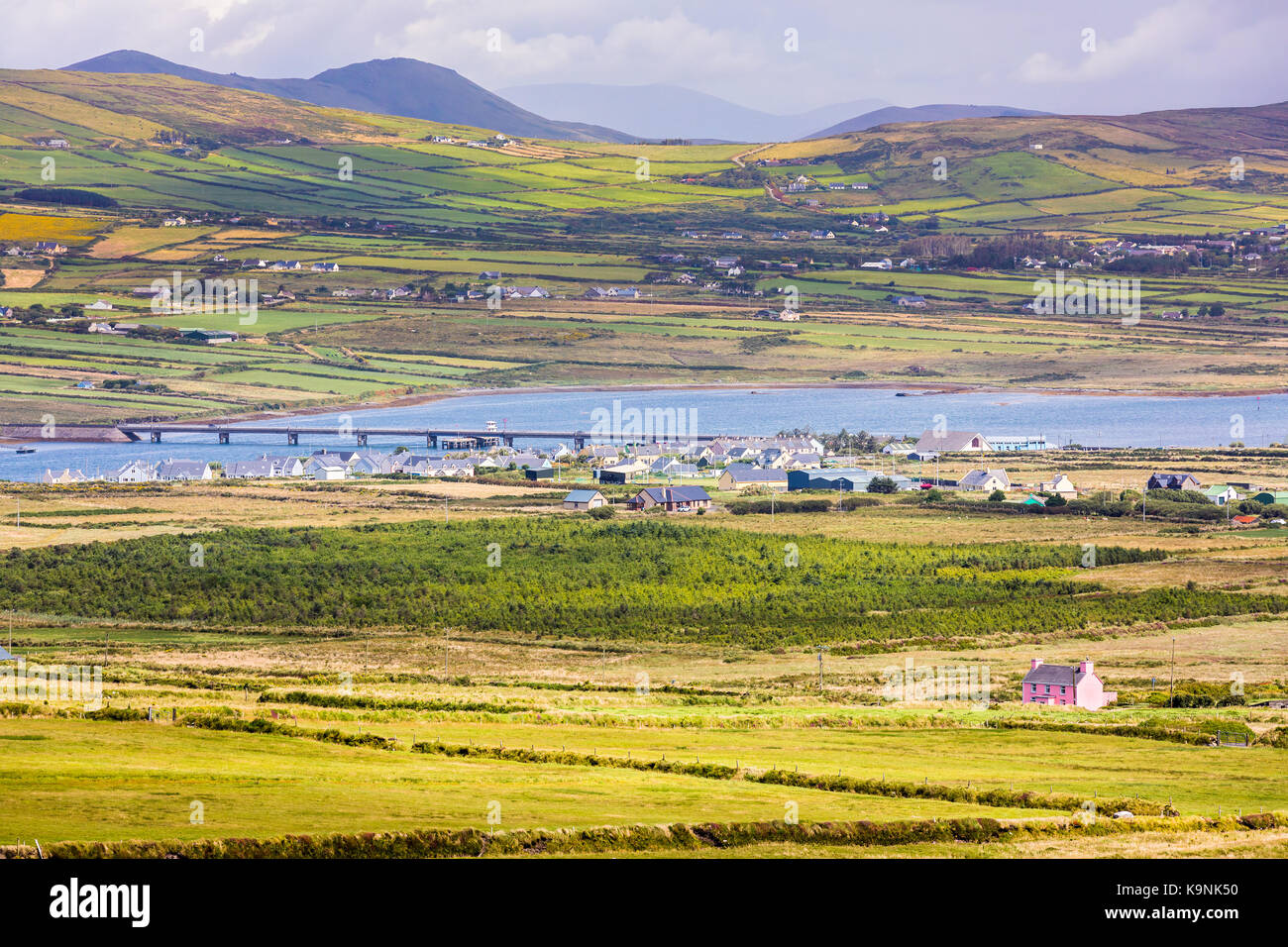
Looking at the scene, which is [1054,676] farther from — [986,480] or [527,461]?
[527,461]

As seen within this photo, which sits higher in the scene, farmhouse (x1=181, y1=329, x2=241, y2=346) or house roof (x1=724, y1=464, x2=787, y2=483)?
farmhouse (x1=181, y1=329, x2=241, y2=346)

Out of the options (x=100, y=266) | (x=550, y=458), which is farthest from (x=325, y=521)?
(x=100, y=266)

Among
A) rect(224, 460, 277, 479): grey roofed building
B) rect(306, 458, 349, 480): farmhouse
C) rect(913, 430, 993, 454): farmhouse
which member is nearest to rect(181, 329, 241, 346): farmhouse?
rect(224, 460, 277, 479): grey roofed building

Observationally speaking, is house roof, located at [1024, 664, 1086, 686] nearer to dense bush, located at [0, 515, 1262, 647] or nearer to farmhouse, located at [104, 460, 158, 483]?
dense bush, located at [0, 515, 1262, 647]

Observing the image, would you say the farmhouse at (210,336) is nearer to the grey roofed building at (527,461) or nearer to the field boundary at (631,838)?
the grey roofed building at (527,461)

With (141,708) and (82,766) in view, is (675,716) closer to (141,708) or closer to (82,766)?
(141,708)

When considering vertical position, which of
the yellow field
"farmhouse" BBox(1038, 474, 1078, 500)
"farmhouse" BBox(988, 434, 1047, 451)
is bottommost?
"farmhouse" BBox(1038, 474, 1078, 500)

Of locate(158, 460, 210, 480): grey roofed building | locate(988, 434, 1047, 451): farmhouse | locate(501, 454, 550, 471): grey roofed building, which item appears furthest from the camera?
locate(988, 434, 1047, 451): farmhouse

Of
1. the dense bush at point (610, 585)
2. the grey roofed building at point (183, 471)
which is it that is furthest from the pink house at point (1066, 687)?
the grey roofed building at point (183, 471)

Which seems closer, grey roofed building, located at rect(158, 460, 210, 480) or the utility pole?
the utility pole
